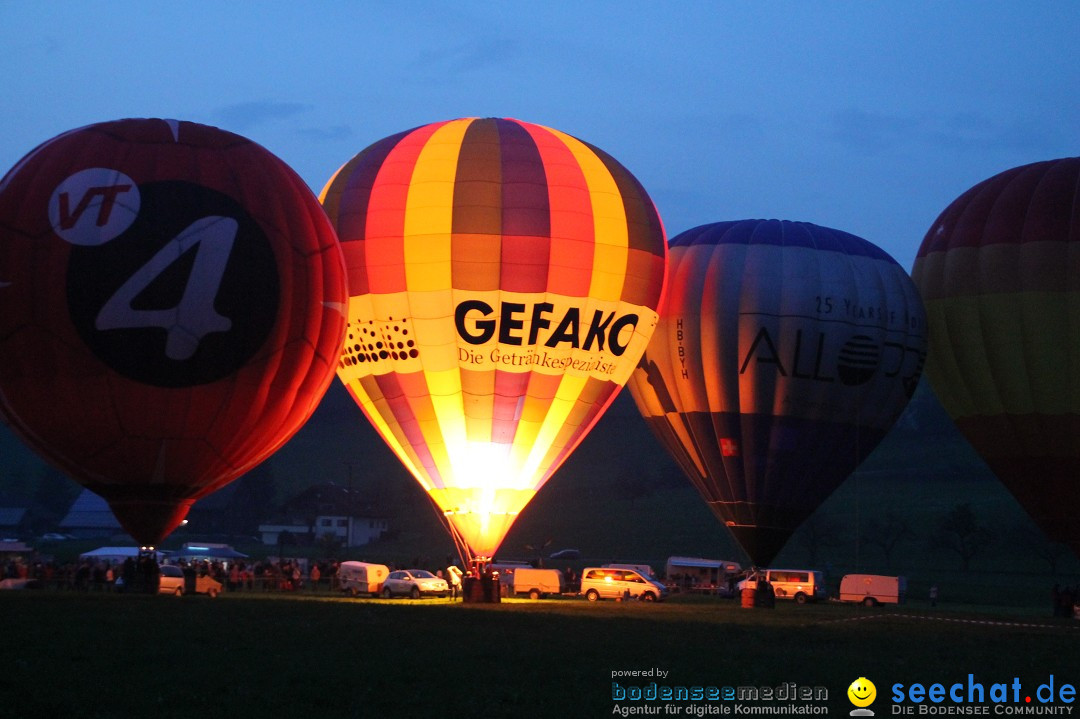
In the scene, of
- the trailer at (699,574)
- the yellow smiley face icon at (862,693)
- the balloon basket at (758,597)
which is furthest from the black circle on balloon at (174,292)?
the trailer at (699,574)

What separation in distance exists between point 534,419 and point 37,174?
31.9 ft

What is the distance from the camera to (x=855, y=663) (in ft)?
51.0

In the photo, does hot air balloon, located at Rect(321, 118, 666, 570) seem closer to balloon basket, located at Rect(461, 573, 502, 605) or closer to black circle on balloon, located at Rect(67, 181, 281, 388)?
balloon basket, located at Rect(461, 573, 502, 605)

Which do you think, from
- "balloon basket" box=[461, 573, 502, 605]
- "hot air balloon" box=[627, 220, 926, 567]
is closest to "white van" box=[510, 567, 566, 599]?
"hot air balloon" box=[627, 220, 926, 567]

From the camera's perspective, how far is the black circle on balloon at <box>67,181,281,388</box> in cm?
1892

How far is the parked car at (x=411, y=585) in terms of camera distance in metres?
32.8

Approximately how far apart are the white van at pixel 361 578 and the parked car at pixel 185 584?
6020mm

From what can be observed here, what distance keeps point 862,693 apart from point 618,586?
76.6 feet

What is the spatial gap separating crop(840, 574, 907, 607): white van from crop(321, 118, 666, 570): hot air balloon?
540 inches

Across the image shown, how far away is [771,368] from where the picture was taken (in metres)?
28.6

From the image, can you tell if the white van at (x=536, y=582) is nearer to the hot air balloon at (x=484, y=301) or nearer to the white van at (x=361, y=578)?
the white van at (x=361, y=578)

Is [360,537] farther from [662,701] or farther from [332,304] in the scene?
[662,701]

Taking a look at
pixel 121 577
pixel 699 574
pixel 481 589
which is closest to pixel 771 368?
pixel 481 589

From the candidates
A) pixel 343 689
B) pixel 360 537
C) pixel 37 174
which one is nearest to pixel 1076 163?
pixel 37 174
